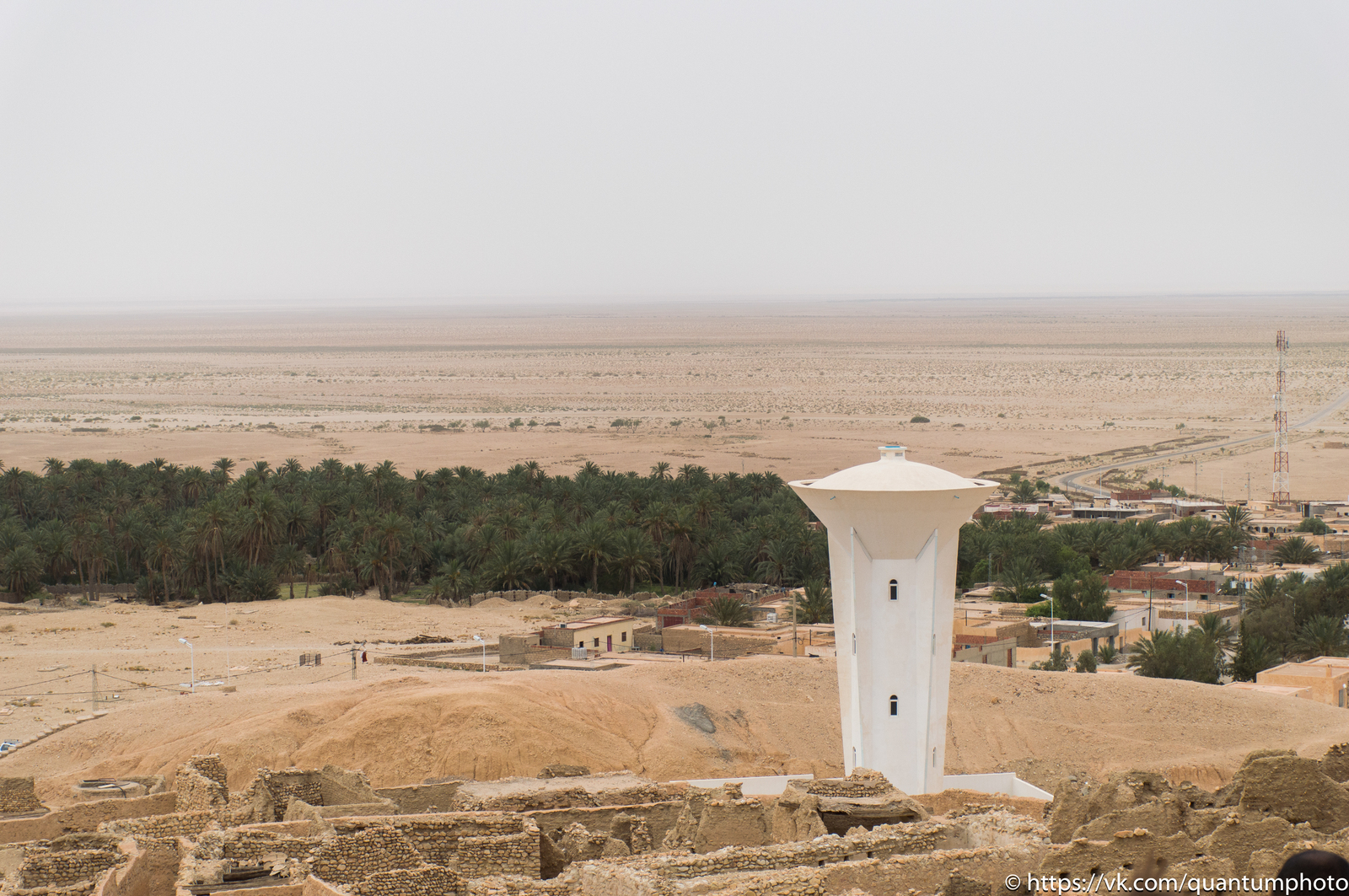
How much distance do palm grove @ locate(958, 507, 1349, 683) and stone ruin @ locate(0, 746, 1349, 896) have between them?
2163cm

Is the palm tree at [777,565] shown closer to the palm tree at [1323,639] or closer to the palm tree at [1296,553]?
the palm tree at [1323,639]

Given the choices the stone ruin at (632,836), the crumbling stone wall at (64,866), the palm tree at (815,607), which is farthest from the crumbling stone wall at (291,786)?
the palm tree at (815,607)

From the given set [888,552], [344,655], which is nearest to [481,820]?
[888,552]

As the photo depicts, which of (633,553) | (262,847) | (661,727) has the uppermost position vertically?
(262,847)

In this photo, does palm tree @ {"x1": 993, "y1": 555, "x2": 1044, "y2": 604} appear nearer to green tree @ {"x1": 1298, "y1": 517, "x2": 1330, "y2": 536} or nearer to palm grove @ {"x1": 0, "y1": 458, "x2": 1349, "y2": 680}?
palm grove @ {"x1": 0, "y1": 458, "x2": 1349, "y2": 680}

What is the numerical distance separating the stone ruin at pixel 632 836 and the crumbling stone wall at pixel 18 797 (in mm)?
49

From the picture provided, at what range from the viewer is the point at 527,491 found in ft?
264

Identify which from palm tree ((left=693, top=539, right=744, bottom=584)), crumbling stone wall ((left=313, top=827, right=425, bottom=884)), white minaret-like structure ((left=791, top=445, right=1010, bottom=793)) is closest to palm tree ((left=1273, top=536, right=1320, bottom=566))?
palm tree ((left=693, top=539, right=744, bottom=584))

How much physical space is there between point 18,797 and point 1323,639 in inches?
1480

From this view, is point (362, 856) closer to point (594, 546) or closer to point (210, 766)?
point (210, 766)

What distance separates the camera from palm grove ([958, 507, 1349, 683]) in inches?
1807

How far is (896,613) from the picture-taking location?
29.6 m

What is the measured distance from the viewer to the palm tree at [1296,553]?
69.1 m

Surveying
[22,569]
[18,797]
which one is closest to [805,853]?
[18,797]
